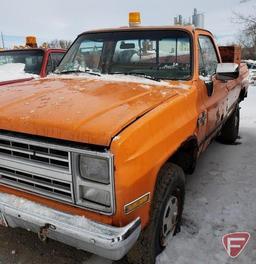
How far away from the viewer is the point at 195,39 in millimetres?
3604

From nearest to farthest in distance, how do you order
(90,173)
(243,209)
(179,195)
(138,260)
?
(90,173), (138,260), (179,195), (243,209)

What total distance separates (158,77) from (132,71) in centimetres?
31

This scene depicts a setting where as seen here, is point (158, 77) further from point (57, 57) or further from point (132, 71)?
point (57, 57)

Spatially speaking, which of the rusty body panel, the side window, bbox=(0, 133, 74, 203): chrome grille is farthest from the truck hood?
the side window

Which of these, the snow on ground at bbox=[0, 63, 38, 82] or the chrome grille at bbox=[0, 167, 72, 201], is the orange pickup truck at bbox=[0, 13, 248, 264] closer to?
the chrome grille at bbox=[0, 167, 72, 201]

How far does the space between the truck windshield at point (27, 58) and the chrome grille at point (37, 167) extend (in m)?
4.47

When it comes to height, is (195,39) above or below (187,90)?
above

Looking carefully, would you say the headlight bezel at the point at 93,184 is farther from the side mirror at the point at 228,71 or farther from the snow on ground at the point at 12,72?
the snow on ground at the point at 12,72

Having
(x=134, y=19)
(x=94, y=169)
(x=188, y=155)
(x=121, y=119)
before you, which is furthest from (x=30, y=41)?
(x=94, y=169)

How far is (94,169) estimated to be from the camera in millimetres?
2191

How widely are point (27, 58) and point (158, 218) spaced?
17.5 feet

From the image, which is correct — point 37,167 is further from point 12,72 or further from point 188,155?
point 12,72

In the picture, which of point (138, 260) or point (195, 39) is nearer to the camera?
point (138, 260)

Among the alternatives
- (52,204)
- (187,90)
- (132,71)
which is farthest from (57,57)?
(52,204)
